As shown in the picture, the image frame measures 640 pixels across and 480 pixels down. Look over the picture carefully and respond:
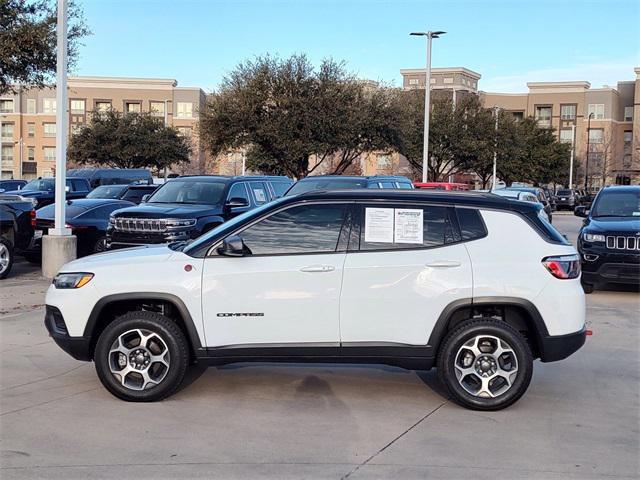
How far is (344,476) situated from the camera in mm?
4746

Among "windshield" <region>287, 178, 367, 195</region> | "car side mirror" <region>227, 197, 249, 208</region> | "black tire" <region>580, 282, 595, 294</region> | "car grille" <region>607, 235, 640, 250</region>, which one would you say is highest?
"windshield" <region>287, 178, 367, 195</region>

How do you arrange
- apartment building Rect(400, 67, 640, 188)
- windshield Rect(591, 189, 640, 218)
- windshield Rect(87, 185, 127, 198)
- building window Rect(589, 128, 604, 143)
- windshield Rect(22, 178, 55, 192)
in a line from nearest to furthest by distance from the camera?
windshield Rect(591, 189, 640, 218) → windshield Rect(87, 185, 127, 198) → windshield Rect(22, 178, 55, 192) → apartment building Rect(400, 67, 640, 188) → building window Rect(589, 128, 604, 143)

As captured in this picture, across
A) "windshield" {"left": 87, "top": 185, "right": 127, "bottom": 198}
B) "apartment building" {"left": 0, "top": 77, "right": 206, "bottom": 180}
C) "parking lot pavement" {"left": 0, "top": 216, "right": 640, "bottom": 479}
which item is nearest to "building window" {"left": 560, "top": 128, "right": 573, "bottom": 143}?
"apartment building" {"left": 0, "top": 77, "right": 206, "bottom": 180}

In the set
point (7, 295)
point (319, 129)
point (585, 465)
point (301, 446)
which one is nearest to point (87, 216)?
point (7, 295)

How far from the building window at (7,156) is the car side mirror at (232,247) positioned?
8729cm

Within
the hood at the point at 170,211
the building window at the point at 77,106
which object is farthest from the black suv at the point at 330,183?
the building window at the point at 77,106

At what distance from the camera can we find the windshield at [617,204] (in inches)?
535

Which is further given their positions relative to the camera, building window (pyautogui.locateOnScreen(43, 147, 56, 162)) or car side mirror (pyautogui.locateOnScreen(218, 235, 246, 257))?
building window (pyautogui.locateOnScreen(43, 147, 56, 162))

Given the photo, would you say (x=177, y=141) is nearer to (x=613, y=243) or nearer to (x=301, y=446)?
(x=613, y=243)

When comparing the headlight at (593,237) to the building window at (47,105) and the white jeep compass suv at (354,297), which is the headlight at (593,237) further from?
the building window at (47,105)

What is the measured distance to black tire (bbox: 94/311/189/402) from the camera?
20.0 ft

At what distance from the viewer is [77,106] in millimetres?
84062

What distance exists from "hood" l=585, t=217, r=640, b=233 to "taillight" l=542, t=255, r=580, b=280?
6559 millimetres

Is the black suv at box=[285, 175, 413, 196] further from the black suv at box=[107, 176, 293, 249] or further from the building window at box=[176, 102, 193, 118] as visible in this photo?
the building window at box=[176, 102, 193, 118]
